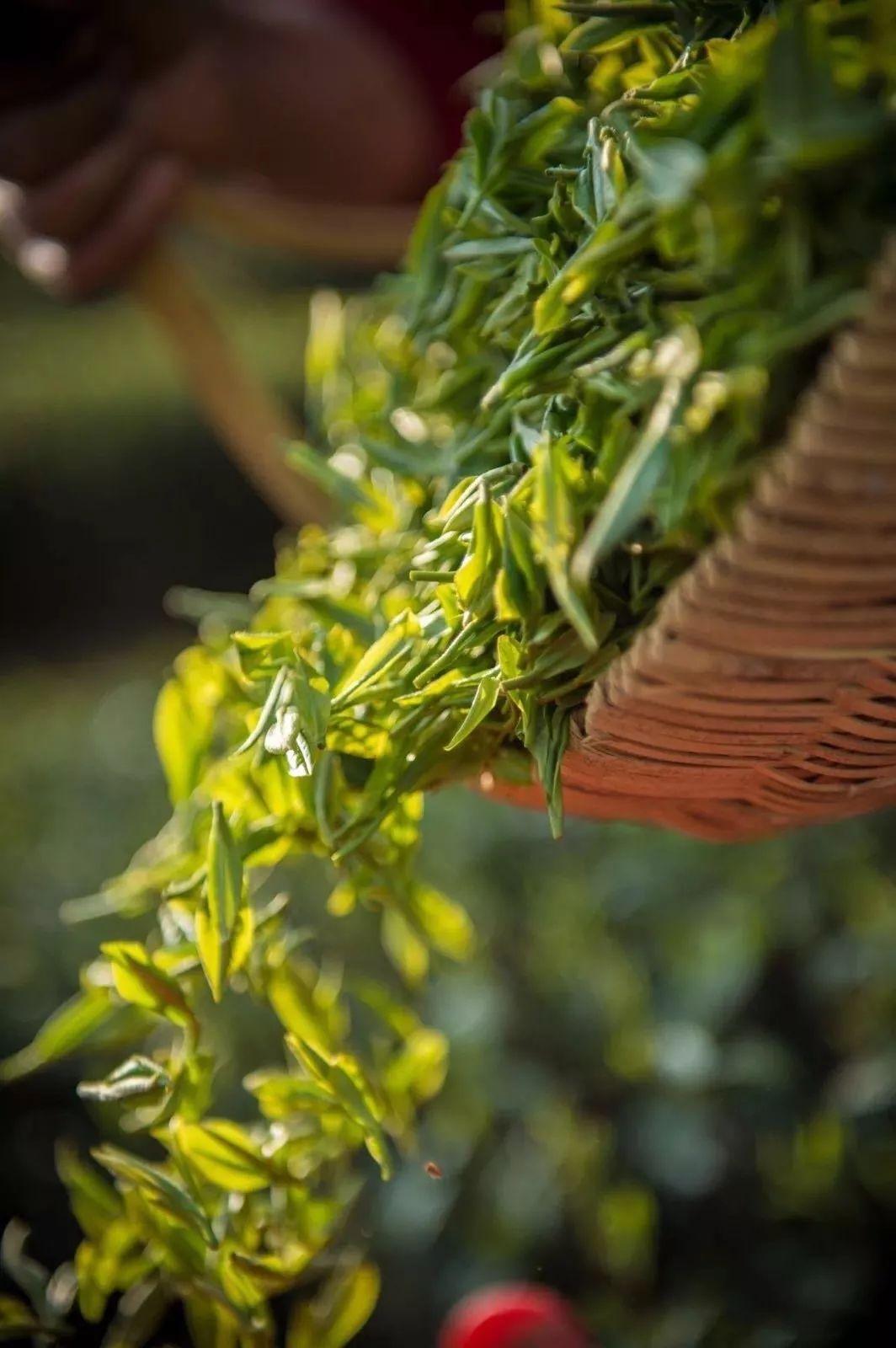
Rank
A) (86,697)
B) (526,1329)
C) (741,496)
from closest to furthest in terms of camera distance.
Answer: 1. (741,496)
2. (526,1329)
3. (86,697)

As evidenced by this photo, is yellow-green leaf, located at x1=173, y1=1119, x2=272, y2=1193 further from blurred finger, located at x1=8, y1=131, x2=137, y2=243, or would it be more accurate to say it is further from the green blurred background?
blurred finger, located at x1=8, y1=131, x2=137, y2=243

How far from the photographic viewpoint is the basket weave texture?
0.20m

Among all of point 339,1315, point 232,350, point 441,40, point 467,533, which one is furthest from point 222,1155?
point 441,40

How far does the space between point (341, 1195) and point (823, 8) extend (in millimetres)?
363

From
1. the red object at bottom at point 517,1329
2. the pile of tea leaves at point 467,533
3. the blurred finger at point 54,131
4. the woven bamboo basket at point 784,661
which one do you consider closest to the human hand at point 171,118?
the blurred finger at point 54,131

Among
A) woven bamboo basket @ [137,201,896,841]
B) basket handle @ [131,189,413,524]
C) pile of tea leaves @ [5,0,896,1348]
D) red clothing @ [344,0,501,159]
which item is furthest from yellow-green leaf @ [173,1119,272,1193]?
red clothing @ [344,0,501,159]

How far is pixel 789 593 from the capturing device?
0.22m

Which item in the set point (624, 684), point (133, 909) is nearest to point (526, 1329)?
point (133, 909)

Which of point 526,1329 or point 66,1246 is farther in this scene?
point 66,1246

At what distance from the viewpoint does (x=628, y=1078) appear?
2.52 ft

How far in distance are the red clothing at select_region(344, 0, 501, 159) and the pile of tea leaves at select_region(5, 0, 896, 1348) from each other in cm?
19

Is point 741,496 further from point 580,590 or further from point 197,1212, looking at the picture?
point 197,1212

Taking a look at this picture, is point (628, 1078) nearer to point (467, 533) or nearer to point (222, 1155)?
point (222, 1155)

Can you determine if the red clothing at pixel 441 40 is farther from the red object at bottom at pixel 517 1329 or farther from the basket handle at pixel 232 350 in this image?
the red object at bottom at pixel 517 1329
